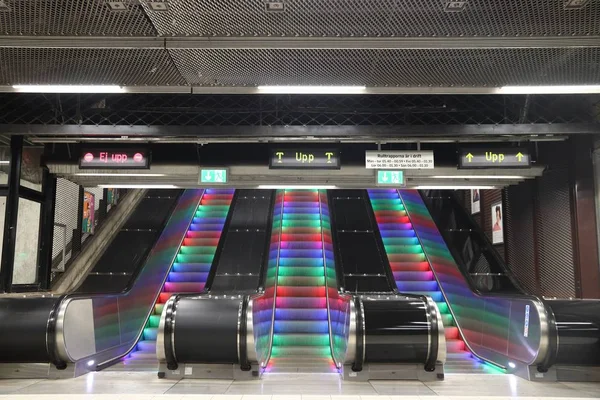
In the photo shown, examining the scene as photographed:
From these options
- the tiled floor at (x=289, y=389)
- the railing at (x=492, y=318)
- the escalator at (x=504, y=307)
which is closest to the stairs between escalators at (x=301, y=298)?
the tiled floor at (x=289, y=389)

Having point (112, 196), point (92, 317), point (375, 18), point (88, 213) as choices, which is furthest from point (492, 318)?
point (112, 196)

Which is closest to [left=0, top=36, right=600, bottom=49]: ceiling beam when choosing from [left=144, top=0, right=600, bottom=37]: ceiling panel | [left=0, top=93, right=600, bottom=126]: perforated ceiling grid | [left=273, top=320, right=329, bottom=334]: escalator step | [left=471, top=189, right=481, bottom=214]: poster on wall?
[left=144, top=0, right=600, bottom=37]: ceiling panel

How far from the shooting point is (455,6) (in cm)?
346

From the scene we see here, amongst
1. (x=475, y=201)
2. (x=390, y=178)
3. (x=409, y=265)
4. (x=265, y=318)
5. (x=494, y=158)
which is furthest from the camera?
(x=475, y=201)

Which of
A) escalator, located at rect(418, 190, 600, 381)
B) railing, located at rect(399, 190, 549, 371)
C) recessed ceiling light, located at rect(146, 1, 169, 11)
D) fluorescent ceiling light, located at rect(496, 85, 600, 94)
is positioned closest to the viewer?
recessed ceiling light, located at rect(146, 1, 169, 11)

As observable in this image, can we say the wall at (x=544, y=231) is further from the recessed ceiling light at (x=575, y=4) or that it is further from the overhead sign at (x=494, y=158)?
the recessed ceiling light at (x=575, y=4)

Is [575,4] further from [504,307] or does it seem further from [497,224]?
[497,224]

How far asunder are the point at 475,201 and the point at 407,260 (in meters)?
3.95

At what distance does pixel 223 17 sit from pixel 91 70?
184 centimetres

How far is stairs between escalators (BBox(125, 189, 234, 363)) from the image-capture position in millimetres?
8484

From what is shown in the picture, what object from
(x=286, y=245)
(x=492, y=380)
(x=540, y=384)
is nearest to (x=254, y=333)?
(x=492, y=380)

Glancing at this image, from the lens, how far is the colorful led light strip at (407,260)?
840 centimetres

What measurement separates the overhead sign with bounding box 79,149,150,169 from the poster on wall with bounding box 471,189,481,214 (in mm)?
9137

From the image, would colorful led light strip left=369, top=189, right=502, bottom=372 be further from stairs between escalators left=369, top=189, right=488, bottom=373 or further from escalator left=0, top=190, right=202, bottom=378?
escalator left=0, top=190, right=202, bottom=378
